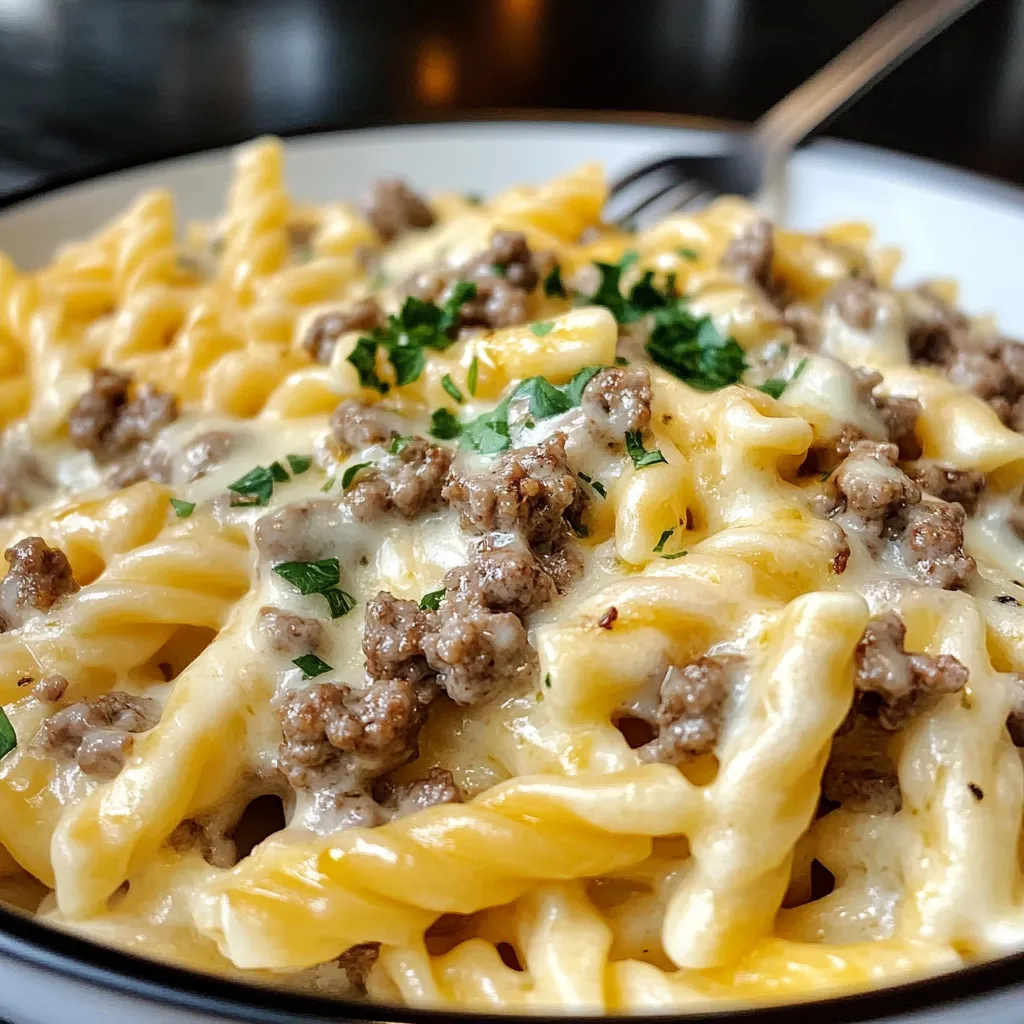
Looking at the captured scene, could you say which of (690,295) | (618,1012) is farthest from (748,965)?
(690,295)

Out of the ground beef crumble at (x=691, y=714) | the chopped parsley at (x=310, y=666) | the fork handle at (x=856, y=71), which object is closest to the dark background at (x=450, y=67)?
the fork handle at (x=856, y=71)

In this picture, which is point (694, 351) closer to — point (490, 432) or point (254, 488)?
point (490, 432)

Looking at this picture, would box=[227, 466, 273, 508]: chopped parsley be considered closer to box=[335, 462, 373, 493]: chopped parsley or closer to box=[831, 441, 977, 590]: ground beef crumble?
box=[335, 462, 373, 493]: chopped parsley

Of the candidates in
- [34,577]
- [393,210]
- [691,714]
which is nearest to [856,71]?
[393,210]

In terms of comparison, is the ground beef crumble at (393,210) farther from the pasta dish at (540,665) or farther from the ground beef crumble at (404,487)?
the ground beef crumble at (404,487)

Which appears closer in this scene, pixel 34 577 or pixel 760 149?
pixel 34 577

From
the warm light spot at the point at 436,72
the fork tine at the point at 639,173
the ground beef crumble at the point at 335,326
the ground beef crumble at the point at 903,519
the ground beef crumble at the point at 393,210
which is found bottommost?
the warm light spot at the point at 436,72

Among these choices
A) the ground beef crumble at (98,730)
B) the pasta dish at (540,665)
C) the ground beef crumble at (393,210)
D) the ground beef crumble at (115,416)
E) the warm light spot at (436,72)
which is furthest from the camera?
the warm light spot at (436,72)

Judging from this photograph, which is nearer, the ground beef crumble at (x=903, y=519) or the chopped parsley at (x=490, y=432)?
the ground beef crumble at (x=903, y=519)
